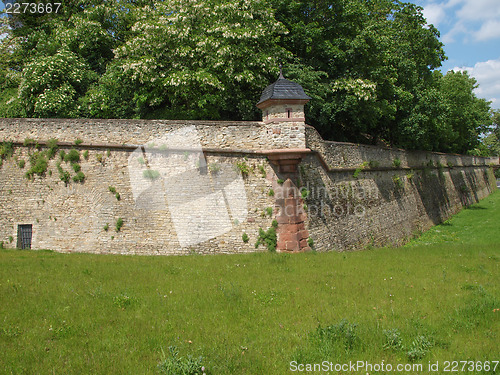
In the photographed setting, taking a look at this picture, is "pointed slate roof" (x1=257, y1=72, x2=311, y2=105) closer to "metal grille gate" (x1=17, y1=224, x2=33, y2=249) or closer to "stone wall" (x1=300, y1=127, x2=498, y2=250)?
"stone wall" (x1=300, y1=127, x2=498, y2=250)

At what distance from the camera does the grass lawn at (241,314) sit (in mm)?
4961

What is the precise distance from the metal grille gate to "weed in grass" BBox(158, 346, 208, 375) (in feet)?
35.5

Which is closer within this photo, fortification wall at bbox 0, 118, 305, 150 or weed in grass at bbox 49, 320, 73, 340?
weed in grass at bbox 49, 320, 73, 340

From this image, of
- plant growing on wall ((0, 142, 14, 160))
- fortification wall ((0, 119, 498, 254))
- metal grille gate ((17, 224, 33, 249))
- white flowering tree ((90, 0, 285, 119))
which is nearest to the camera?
fortification wall ((0, 119, 498, 254))

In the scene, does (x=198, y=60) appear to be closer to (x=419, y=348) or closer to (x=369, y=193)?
(x=369, y=193)

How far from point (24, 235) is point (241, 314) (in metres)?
10.3

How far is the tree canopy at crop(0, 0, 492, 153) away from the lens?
53.7ft

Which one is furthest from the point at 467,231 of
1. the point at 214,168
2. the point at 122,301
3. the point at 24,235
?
the point at 24,235

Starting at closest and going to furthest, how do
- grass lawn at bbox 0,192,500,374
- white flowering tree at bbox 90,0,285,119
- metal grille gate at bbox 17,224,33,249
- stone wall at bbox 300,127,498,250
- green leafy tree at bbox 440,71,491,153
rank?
grass lawn at bbox 0,192,500,374, metal grille gate at bbox 17,224,33,249, stone wall at bbox 300,127,498,250, white flowering tree at bbox 90,0,285,119, green leafy tree at bbox 440,71,491,153

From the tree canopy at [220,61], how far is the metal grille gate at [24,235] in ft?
19.3

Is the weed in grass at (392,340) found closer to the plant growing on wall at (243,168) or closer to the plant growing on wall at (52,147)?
the plant growing on wall at (243,168)

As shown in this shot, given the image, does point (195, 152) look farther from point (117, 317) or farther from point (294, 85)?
point (117, 317)

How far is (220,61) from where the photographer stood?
1567 centimetres

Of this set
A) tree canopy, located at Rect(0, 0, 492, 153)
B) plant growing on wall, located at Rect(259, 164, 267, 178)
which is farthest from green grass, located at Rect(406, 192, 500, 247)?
plant growing on wall, located at Rect(259, 164, 267, 178)
